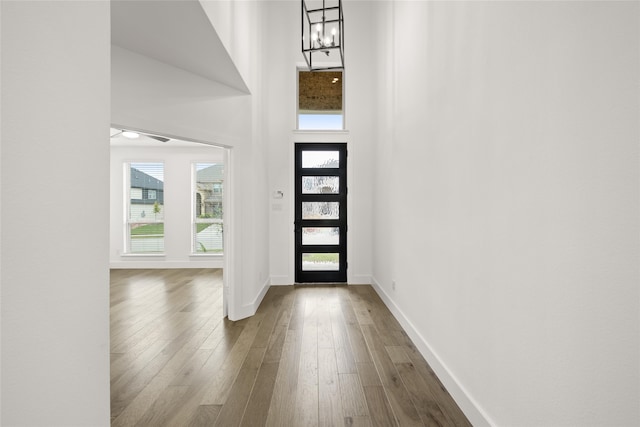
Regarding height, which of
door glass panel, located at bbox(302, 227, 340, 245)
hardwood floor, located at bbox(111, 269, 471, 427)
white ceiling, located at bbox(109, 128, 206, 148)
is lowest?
hardwood floor, located at bbox(111, 269, 471, 427)

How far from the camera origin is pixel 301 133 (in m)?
→ 5.39

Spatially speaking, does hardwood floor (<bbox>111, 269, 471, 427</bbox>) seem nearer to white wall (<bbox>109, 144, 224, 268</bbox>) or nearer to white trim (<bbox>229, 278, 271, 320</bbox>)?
white trim (<bbox>229, 278, 271, 320</bbox>)

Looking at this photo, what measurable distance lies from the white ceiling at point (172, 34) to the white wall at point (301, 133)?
2142mm

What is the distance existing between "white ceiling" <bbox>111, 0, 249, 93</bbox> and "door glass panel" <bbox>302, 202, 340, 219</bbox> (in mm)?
2681

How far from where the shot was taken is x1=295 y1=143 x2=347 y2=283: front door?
5473 mm

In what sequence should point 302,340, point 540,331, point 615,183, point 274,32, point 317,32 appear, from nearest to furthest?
point 615,183 → point 540,331 → point 302,340 → point 317,32 → point 274,32

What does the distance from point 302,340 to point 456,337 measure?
1493mm

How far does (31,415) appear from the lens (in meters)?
0.83

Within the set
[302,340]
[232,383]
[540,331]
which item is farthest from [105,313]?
[302,340]

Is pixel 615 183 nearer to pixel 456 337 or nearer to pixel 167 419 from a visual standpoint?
pixel 456 337

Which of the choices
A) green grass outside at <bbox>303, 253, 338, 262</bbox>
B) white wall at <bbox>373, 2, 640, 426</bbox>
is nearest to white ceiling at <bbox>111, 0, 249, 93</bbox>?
white wall at <bbox>373, 2, 640, 426</bbox>

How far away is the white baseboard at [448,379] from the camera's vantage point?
183cm

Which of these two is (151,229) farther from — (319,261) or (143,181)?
(319,261)

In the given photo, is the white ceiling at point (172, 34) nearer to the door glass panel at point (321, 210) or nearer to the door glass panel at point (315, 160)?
the door glass panel at point (315, 160)
